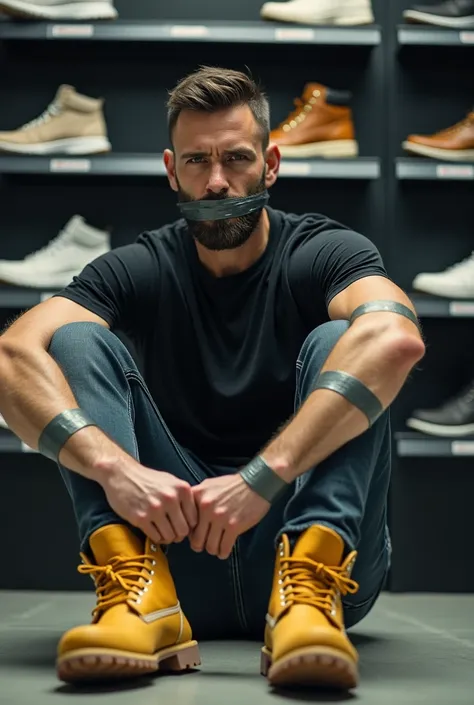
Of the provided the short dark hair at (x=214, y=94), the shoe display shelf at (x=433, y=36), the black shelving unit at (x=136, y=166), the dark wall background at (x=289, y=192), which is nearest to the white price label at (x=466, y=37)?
the shoe display shelf at (x=433, y=36)

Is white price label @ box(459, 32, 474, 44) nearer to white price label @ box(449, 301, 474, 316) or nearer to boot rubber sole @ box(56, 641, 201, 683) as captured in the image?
white price label @ box(449, 301, 474, 316)

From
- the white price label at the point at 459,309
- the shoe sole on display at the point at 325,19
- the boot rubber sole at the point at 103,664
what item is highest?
the shoe sole on display at the point at 325,19

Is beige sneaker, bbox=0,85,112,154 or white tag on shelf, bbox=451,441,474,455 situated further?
beige sneaker, bbox=0,85,112,154

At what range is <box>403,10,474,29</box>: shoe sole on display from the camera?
123 inches

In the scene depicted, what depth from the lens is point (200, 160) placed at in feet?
6.96

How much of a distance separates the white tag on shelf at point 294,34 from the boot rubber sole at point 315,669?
7.02ft

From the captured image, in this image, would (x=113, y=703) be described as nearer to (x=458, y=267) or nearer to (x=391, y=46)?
(x=458, y=267)

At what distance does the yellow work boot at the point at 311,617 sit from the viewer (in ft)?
4.49

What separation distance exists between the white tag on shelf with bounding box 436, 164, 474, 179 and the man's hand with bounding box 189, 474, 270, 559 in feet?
5.76

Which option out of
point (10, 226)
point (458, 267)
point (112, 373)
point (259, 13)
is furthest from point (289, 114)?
point (112, 373)

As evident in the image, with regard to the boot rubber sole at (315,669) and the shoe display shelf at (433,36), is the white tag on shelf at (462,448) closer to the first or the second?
the shoe display shelf at (433,36)

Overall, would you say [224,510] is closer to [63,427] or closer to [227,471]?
[63,427]

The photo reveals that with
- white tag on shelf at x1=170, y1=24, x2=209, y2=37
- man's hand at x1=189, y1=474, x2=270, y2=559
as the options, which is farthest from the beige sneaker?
man's hand at x1=189, y1=474, x2=270, y2=559

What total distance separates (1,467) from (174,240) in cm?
135
